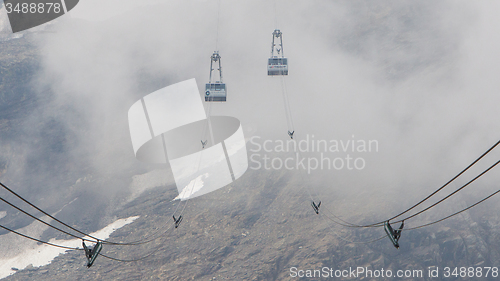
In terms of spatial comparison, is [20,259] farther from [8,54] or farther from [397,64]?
[397,64]

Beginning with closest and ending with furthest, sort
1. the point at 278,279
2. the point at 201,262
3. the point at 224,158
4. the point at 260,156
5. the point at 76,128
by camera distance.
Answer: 1. the point at 278,279
2. the point at 201,262
3. the point at 260,156
4. the point at 224,158
5. the point at 76,128

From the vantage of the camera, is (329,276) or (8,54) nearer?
(329,276)

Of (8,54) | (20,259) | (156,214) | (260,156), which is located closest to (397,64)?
(260,156)

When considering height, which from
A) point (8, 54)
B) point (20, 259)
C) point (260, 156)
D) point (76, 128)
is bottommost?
point (20, 259)

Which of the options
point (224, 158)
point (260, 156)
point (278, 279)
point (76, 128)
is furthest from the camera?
point (76, 128)

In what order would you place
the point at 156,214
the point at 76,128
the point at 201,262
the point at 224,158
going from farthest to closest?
the point at 76,128 < the point at 224,158 < the point at 156,214 < the point at 201,262

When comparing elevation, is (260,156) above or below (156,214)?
above

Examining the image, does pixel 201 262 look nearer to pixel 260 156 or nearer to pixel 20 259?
pixel 260 156

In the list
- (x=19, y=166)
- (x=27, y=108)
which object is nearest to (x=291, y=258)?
(x=19, y=166)

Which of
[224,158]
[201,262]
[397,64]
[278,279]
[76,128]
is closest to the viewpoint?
[278,279]
